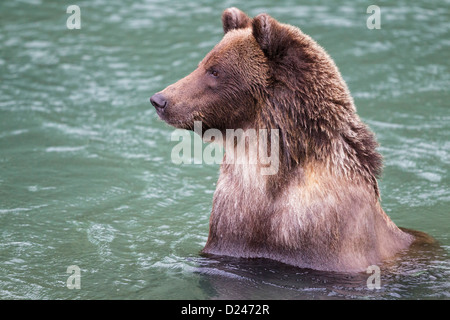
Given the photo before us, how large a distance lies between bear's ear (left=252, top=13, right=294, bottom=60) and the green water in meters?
2.13

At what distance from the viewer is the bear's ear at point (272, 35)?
7047mm

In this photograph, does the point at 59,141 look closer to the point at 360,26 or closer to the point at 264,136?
the point at 264,136

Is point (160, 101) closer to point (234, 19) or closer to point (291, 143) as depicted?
point (234, 19)

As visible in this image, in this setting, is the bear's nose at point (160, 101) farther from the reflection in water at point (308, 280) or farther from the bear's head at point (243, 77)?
the reflection in water at point (308, 280)

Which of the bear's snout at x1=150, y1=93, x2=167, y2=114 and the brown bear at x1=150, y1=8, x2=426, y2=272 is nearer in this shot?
the brown bear at x1=150, y1=8, x2=426, y2=272

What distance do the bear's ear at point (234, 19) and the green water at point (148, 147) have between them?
2.40m

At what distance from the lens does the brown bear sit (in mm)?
7141

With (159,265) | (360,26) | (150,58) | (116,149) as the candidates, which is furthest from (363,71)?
(159,265)

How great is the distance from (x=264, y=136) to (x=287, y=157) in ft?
0.98

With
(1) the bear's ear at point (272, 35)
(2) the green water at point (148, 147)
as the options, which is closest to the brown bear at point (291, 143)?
(1) the bear's ear at point (272, 35)

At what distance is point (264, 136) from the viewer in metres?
7.26
